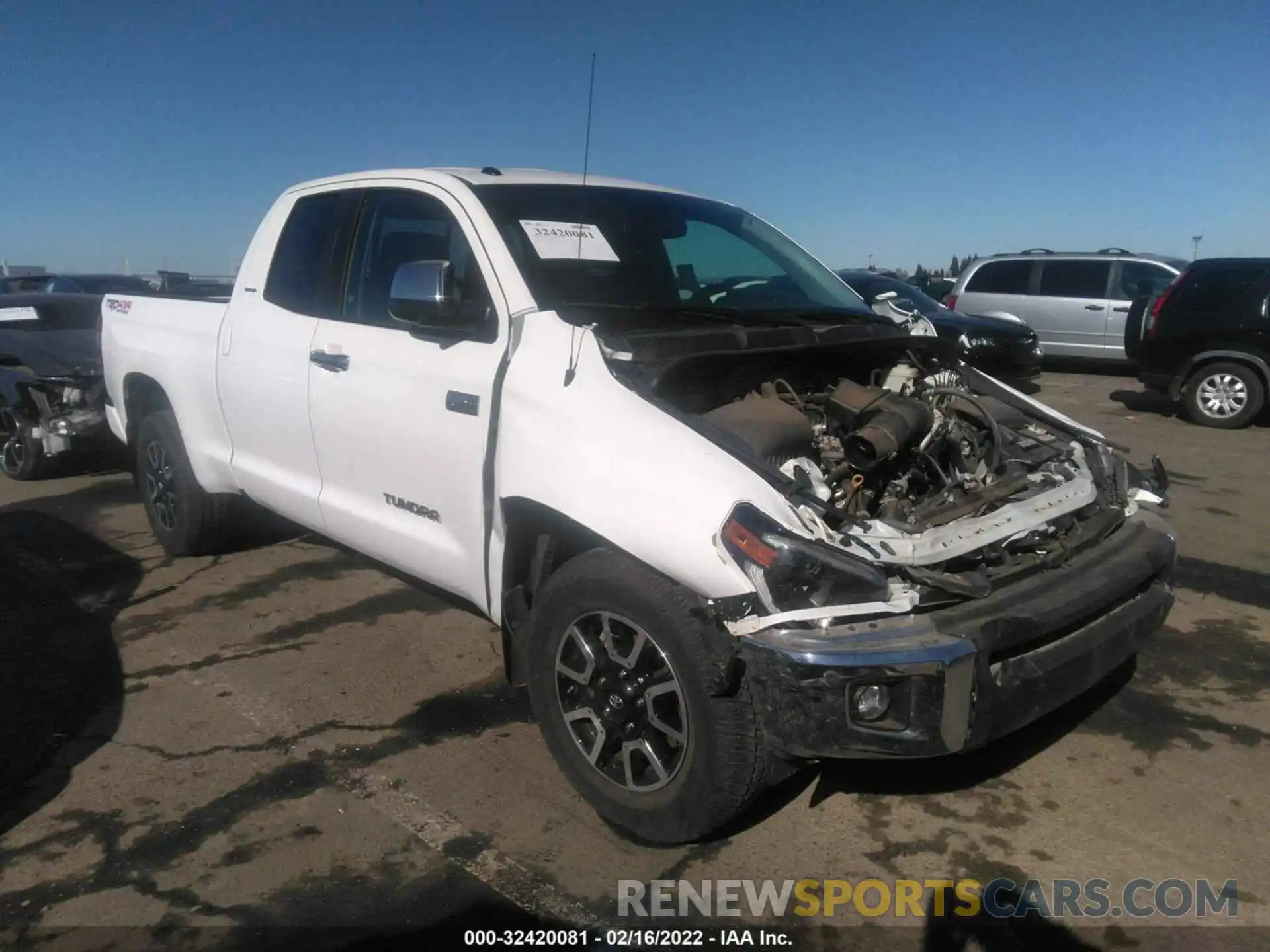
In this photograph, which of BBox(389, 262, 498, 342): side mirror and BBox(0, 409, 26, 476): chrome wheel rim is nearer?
BBox(389, 262, 498, 342): side mirror

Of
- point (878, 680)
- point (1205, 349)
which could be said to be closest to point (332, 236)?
point (878, 680)

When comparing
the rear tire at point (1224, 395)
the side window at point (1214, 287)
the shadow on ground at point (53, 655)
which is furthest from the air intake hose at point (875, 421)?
the side window at point (1214, 287)

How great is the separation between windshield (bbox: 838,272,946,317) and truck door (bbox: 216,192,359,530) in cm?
891

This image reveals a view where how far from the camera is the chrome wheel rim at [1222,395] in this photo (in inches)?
385

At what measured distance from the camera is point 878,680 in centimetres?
237

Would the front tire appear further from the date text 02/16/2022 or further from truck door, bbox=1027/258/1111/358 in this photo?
truck door, bbox=1027/258/1111/358

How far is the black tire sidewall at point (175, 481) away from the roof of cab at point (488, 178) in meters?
1.64

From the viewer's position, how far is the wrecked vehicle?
7.04 meters

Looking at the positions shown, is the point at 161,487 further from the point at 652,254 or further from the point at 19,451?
the point at 652,254

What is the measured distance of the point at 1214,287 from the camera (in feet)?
32.8

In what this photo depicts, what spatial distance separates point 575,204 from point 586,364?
3.68 ft

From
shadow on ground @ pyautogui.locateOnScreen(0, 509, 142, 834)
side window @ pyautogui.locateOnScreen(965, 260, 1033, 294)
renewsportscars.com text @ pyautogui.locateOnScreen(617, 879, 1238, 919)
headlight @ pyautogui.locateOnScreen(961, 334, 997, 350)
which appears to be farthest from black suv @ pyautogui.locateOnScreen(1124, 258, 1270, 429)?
shadow on ground @ pyautogui.locateOnScreen(0, 509, 142, 834)

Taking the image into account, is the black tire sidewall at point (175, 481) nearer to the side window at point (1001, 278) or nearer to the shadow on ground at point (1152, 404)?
the shadow on ground at point (1152, 404)

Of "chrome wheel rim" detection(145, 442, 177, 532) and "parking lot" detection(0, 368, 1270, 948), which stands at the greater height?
"chrome wheel rim" detection(145, 442, 177, 532)
